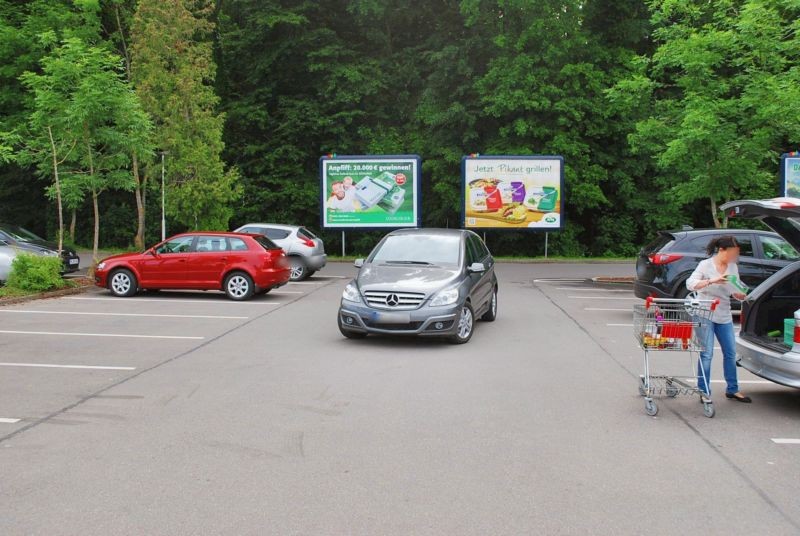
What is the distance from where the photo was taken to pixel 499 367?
29.6 ft

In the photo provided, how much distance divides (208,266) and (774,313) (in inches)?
460

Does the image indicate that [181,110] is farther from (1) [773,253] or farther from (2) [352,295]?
(1) [773,253]

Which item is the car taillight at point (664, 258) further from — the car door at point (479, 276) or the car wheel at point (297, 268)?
the car wheel at point (297, 268)

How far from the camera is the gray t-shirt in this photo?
6.92m

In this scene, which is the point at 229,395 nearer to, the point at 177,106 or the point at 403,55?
the point at 177,106

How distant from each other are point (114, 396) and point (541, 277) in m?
17.3

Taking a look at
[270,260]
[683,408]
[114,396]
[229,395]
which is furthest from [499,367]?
[270,260]

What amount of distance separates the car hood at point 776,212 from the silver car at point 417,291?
13.8ft

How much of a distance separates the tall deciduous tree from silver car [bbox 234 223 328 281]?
14.7 feet

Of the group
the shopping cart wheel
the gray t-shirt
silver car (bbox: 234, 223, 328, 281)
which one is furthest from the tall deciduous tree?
the gray t-shirt

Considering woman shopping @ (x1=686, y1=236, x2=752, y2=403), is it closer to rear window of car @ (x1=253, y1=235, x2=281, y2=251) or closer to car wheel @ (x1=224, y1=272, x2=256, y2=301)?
rear window of car @ (x1=253, y1=235, x2=281, y2=251)

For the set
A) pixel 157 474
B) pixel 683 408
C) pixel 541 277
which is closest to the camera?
pixel 157 474

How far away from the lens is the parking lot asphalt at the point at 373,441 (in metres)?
4.33

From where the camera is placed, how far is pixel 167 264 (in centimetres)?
1612
